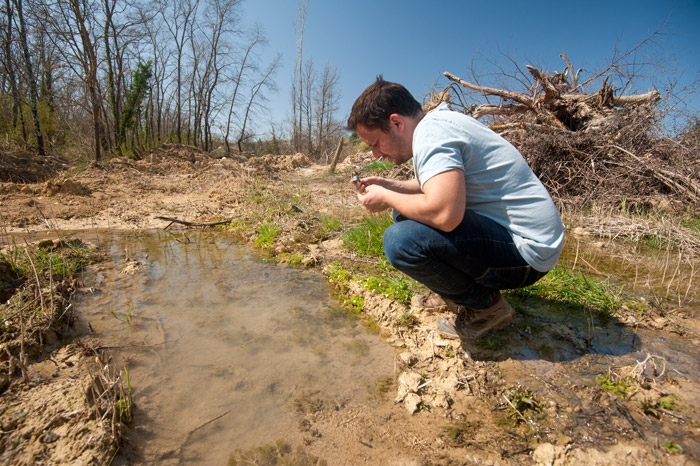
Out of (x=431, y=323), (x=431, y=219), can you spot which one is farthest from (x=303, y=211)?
→ (x=431, y=219)

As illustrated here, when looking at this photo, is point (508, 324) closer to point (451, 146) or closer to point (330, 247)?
point (451, 146)

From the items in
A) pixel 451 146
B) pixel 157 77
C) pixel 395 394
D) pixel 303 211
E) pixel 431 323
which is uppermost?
pixel 157 77

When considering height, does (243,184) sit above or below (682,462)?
above

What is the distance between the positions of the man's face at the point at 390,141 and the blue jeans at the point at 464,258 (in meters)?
0.39

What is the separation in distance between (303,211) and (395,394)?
359 centimetres

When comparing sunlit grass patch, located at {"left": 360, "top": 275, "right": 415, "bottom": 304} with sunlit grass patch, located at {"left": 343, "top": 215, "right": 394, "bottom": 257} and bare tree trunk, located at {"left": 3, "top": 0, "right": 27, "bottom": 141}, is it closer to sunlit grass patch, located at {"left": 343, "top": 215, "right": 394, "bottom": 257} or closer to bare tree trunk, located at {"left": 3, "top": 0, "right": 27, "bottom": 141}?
sunlit grass patch, located at {"left": 343, "top": 215, "right": 394, "bottom": 257}

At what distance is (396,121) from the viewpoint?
5.58 ft

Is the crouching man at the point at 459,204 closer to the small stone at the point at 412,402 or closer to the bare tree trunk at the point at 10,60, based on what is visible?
the small stone at the point at 412,402

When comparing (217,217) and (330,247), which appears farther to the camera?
(217,217)

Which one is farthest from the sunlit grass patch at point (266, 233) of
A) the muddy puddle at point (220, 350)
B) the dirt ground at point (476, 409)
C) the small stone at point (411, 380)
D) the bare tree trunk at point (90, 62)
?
the bare tree trunk at point (90, 62)

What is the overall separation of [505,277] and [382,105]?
3.45 ft

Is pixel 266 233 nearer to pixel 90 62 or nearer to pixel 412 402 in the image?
pixel 412 402

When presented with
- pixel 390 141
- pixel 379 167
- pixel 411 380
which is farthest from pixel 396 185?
pixel 379 167

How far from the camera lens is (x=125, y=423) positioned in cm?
139
